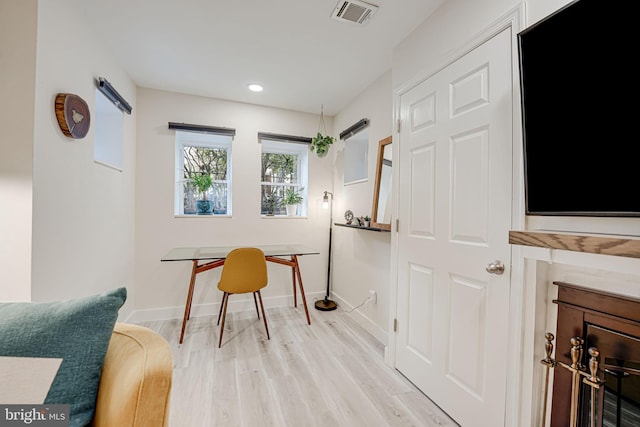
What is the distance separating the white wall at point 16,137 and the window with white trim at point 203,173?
5.40 ft

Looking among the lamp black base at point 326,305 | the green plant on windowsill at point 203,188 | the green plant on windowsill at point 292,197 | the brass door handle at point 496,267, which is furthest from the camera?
the green plant on windowsill at point 292,197

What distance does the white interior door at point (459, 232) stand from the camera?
4.31ft

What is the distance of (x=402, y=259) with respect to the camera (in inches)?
77.9

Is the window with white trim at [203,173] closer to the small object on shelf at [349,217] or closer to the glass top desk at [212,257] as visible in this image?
the glass top desk at [212,257]

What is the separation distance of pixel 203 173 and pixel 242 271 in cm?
142

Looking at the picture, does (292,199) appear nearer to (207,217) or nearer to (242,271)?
(207,217)

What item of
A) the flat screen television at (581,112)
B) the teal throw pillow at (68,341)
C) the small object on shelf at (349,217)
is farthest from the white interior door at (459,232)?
the teal throw pillow at (68,341)

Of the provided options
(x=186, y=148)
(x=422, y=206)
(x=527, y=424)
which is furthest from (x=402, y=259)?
(x=186, y=148)

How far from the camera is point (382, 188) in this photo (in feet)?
8.30

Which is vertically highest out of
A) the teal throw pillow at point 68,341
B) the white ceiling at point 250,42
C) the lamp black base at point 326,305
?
the white ceiling at point 250,42

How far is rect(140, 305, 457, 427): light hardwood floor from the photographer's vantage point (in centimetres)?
156

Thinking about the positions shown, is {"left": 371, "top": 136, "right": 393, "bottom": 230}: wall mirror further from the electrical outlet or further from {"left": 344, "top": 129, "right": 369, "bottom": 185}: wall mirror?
the electrical outlet

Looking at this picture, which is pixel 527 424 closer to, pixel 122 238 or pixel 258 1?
pixel 258 1

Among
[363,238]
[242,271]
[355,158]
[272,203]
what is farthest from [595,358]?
[272,203]
